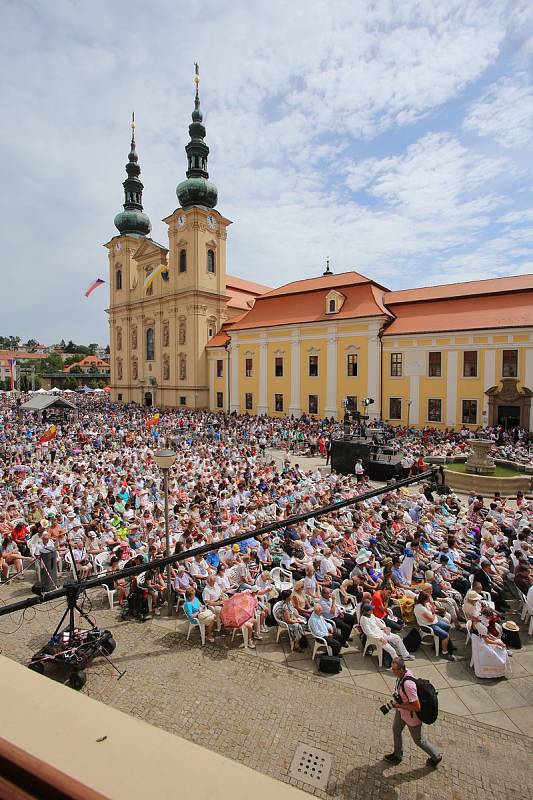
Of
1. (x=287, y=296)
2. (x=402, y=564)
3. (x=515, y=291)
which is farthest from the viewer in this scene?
(x=287, y=296)

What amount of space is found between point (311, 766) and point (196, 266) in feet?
147

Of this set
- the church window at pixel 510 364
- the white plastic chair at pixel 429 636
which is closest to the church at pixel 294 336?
the church window at pixel 510 364

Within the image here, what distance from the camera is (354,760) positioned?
5000 millimetres

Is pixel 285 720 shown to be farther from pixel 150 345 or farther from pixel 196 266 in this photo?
pixel 150 345

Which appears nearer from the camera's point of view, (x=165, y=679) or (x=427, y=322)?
(x=165, y=679)

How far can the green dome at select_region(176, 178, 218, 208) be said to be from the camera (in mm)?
45750

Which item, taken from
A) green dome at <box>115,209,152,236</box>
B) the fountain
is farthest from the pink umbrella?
green dome at <box>115,209,152,236</box>

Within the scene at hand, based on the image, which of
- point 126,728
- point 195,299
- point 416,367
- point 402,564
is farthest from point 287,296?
point 126,728

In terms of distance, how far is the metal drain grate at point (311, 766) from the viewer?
475 cm

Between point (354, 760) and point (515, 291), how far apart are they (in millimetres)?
31115

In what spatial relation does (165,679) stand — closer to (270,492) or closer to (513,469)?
(270,492)

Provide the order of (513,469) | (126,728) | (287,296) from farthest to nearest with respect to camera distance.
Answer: (287,296) < (513,469) < (126,728)

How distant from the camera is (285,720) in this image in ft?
18.4

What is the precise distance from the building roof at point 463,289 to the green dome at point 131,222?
35.4 metres
